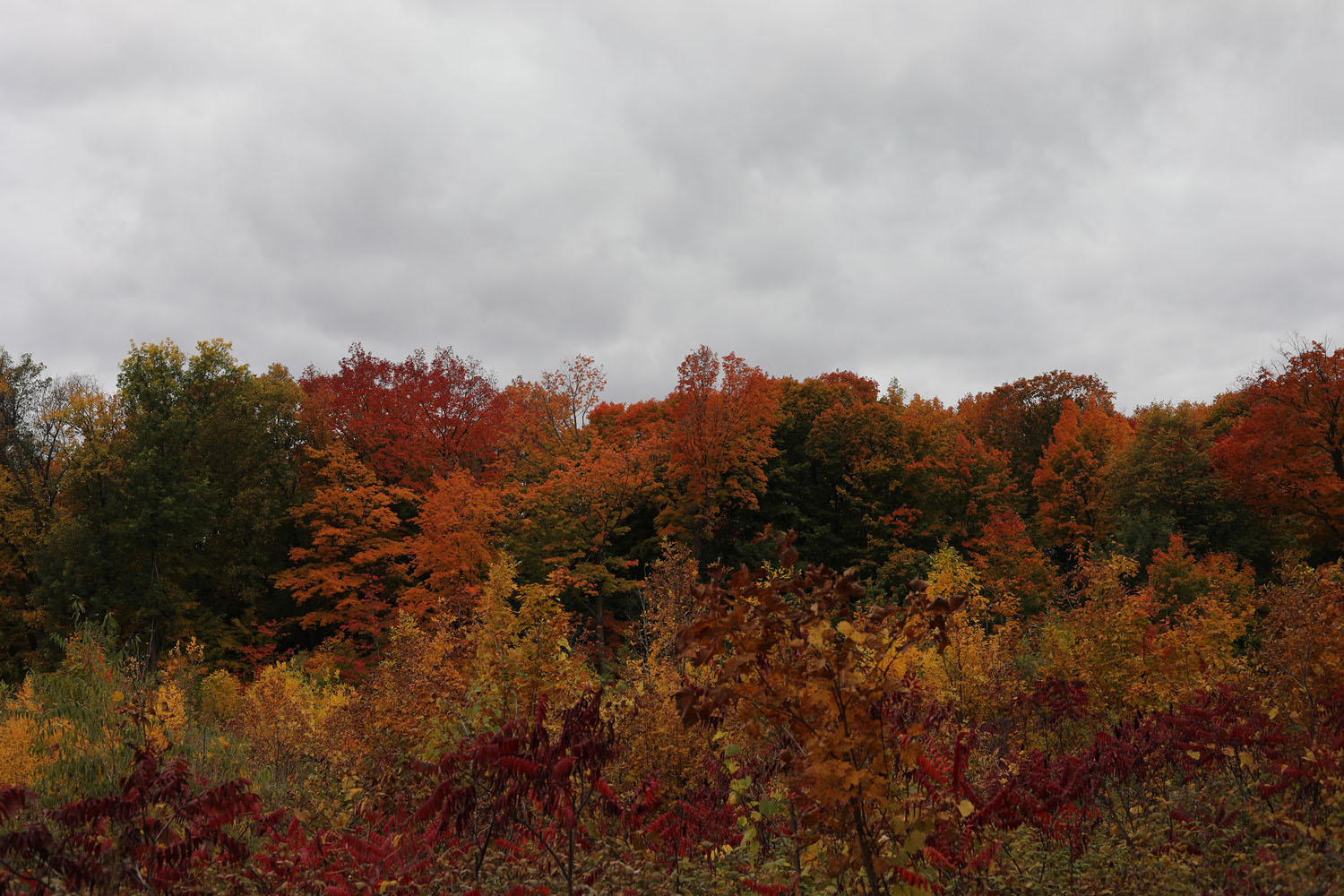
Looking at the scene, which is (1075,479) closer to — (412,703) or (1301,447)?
(1301,447)

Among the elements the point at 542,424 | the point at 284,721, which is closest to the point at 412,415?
the point at 542,424

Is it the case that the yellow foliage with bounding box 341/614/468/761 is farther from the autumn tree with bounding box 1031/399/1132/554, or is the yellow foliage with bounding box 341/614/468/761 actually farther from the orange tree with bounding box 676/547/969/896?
the autumn tree with bounding box 1031/399/1132/554

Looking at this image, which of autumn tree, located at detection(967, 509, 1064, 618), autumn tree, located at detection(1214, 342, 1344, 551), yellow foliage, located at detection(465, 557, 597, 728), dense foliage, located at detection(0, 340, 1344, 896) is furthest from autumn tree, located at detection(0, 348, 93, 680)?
autumn tree, located at detection(1214, 342, 1344, 551)

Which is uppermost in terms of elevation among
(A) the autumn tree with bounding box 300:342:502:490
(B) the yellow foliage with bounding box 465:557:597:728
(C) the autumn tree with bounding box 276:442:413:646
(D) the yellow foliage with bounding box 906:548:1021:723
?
(A) the autumn tree with bounding box 300:342:502:490

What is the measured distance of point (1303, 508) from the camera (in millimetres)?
23422

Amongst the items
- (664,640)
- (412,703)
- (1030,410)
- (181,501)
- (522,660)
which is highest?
(1030,410)

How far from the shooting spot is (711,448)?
2489cm

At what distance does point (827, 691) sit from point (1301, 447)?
27.3 metres

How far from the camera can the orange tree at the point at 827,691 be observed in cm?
300

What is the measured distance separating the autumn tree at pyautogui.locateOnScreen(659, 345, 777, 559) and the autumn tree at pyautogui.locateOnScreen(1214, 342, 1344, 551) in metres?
14.9

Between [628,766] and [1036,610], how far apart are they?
19.2 meters

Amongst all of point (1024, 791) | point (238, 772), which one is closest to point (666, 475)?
point (238, 772)

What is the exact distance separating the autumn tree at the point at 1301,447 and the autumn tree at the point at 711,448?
1495cm

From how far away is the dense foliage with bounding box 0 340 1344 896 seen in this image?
3768 mm
